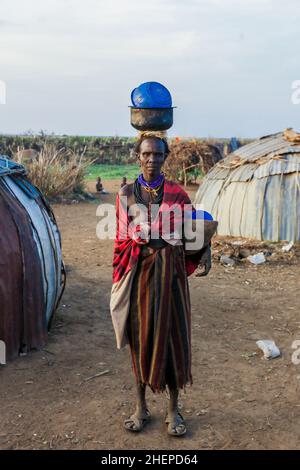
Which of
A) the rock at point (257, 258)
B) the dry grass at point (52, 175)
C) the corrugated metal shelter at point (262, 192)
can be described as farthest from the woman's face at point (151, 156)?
the dry grass at point (52, 175)

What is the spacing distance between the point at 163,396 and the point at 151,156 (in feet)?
5.73

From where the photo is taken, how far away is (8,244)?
4.05 metres

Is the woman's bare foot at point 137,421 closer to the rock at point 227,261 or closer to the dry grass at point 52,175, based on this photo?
the rock at point 227,261

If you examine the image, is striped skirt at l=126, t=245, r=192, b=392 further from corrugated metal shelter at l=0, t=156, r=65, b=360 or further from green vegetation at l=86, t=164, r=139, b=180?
green vegetation at l=86, t=164, r=139, b=180

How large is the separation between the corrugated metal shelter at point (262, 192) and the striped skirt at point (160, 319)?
18.7 feet

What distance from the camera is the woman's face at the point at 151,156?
2969mm

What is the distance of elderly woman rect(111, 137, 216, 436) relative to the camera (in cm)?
298

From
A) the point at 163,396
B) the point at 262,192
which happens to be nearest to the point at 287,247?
the point at 262,192

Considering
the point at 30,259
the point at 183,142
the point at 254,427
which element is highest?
the point at 183,142

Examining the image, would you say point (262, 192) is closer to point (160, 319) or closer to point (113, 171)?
point (160, 319)

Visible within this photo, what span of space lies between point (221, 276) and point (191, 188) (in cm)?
1121

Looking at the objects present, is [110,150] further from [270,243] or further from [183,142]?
[270,243]

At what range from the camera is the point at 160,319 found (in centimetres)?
298

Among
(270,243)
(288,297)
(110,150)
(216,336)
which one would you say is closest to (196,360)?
(216,336)
